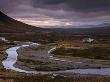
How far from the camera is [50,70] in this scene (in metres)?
68.1

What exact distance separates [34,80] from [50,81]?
2.29 meters

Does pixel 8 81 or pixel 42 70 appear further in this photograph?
pixel 42 70

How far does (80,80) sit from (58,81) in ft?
12.1

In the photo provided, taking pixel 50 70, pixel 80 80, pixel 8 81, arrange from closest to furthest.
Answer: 1. pixel 8 81
2. pixel 80 80
3. pixel 50 70

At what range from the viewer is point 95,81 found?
44.5m

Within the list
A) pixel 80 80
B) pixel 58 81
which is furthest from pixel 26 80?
pixel 80 80

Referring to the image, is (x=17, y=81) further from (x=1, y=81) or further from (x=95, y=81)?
(x=95, y=81)

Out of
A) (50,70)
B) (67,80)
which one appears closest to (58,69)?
(50,70)

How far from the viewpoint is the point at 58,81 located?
44.0 metres

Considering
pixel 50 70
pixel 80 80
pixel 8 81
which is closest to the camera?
pixel 8 81

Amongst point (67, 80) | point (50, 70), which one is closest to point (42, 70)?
point (50, 70)

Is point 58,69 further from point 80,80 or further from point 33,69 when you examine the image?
point 80,80

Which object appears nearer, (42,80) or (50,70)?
(42,80)

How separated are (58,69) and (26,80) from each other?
25544mm
